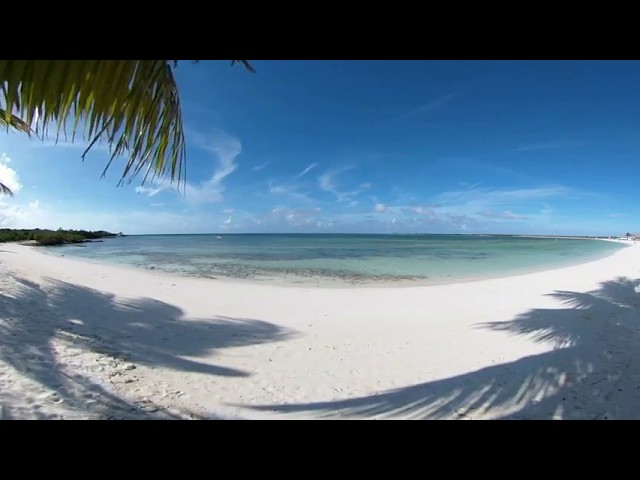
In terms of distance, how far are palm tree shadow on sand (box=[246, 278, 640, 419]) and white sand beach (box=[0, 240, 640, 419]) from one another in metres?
0.02

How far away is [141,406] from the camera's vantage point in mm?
3268

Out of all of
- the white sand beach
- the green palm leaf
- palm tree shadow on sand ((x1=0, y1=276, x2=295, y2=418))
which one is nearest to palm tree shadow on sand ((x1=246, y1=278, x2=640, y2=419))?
the white sand beach

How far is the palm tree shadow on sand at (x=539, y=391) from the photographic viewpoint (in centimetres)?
327

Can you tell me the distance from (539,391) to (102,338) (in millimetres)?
6715

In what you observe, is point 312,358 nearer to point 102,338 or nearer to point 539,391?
point 539,391

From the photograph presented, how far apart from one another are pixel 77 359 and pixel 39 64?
172 inches

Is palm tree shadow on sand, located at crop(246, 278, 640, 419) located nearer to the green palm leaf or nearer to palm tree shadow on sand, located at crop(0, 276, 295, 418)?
palm tree shadow on sand, located at crop(0, 276, 295, 418)

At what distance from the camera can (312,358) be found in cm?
496

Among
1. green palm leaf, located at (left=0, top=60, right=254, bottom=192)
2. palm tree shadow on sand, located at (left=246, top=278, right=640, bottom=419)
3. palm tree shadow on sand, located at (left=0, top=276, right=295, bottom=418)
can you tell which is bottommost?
palm tree shadow on sand, located at (left=0, top=276, right=295, bottom=418)

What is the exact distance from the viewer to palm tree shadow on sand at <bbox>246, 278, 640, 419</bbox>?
3.27 metres

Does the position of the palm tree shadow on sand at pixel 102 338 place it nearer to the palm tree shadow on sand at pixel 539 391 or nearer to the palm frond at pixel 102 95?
the palm tree shadow on sand at pixel 539 391

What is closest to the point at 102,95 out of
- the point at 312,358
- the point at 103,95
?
the point at 103,95
